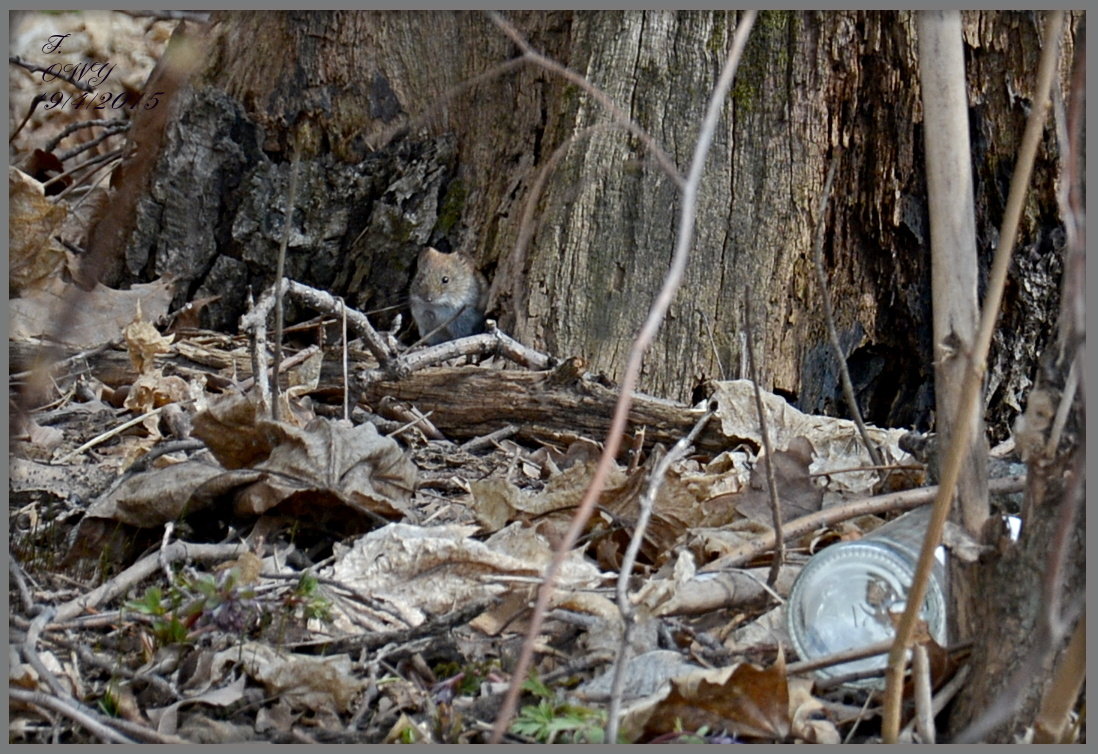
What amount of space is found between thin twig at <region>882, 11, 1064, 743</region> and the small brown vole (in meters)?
2.60

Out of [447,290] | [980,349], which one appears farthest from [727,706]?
[447,290]

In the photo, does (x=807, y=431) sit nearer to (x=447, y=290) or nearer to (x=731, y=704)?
(x=731, y=704)

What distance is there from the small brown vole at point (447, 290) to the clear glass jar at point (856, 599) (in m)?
2.19

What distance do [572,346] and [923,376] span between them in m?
1.28

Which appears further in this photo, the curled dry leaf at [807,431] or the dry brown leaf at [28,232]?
the dry brown leaf at [28,232]

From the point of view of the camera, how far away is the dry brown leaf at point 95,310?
11.4ft

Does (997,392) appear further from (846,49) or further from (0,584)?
(0,584)

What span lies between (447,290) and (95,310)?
1.33 metres

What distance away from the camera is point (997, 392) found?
→ 12.2ft

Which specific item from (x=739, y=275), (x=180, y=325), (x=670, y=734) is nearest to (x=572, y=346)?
(x=739, y=275)

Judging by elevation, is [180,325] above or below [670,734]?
above

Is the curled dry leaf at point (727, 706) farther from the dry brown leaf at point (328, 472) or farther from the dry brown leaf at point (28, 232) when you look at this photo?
the dry brown leaf at point (28, 232)

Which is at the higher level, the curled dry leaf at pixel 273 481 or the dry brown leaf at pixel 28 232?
the dry brown leaf at pixel 28 232

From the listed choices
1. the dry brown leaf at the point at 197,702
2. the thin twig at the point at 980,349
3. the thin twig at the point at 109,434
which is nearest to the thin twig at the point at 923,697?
the thin twig at the point at 980,349
